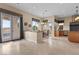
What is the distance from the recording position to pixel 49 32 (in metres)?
12.6

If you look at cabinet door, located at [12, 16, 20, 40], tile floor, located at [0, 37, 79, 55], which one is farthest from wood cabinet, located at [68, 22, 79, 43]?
cabinet door, located at [12, 16, 20, 40]

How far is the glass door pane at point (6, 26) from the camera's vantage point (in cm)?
796

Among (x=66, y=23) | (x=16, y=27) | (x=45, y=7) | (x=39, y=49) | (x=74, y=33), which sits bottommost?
(x=39, y=49)

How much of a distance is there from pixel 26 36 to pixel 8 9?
9.17 feet

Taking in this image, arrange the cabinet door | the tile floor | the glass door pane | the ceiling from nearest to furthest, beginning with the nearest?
the tile floor < the ceiling < the glass door pane < the cabinet door

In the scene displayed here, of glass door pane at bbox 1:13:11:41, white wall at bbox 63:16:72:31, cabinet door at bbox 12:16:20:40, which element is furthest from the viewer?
white wall at bbox 63:16:72:31

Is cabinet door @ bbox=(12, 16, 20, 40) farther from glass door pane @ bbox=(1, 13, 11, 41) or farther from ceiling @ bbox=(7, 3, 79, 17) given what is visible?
ceiling @ bbox=(7, 3, 79, 17)

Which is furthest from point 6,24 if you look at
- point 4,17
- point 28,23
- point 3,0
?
point 3,0

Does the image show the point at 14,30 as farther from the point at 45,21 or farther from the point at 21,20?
the point at 45,21

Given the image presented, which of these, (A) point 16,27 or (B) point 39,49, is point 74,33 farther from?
(A) point 16,27

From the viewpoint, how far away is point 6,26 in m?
8.34

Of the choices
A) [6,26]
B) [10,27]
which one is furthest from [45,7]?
[6,26]

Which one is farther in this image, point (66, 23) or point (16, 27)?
point (66, 23)

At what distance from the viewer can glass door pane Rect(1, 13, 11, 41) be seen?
7961 millimetres
